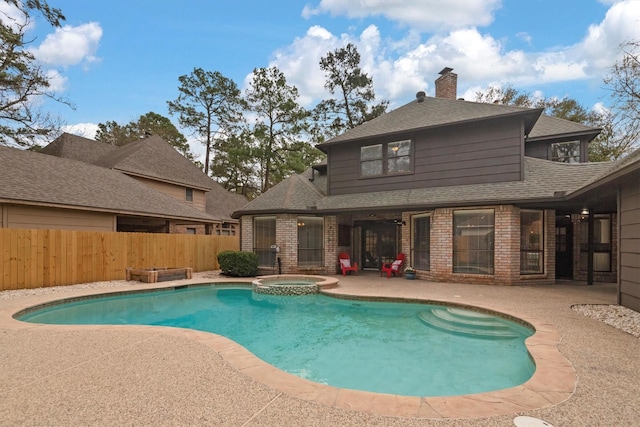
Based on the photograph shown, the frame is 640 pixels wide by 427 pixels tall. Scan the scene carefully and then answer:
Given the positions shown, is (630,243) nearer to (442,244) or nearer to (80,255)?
(442,244)

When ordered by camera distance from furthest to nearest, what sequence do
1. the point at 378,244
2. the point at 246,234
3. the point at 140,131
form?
the point at 140,131 < the point at 378,244 < the point at 246,234

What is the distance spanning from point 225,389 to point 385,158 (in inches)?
424

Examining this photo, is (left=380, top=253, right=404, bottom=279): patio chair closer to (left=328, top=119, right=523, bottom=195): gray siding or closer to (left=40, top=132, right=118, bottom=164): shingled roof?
(left=328, top=119, right=523, bottom=195): gray siding

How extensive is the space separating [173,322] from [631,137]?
2442cm

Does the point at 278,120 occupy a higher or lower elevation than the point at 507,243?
higher

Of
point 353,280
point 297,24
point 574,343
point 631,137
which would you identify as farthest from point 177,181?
point 631,137

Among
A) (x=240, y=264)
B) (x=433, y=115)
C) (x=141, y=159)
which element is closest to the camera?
(x=433, y=115)

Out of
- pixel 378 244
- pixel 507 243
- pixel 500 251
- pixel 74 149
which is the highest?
pixel 74 149

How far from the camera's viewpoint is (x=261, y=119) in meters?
25.2

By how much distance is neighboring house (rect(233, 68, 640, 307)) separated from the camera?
9859 mm

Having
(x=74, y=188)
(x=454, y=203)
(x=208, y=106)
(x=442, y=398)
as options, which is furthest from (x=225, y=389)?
(x=208, y=106)

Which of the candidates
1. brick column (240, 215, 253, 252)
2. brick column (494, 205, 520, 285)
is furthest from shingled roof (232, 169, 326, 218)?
brick column (494, 205, 520, 285)

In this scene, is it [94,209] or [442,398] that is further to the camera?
[94,209]

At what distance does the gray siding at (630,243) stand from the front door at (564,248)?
18.7ft
